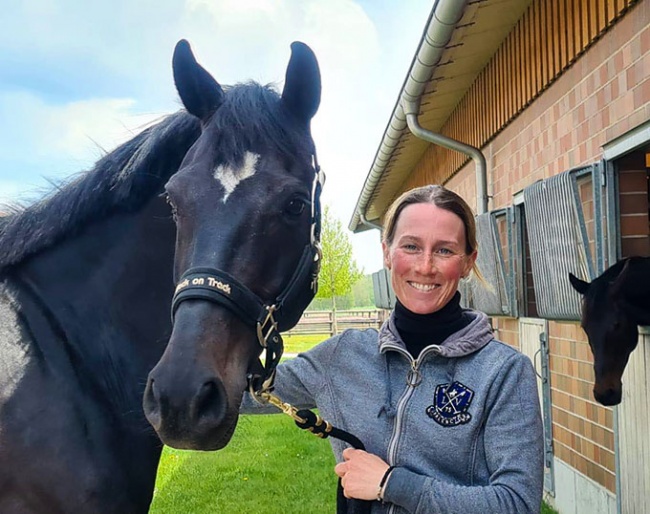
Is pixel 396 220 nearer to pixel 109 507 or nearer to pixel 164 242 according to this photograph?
pixel 164 242

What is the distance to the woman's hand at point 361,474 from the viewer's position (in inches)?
58.2

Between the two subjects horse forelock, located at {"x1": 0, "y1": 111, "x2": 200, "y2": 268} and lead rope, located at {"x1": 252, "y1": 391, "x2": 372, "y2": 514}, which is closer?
lead rope, located at {"x1": 252, "y1": 391, "x2": 372, "y2": 514}

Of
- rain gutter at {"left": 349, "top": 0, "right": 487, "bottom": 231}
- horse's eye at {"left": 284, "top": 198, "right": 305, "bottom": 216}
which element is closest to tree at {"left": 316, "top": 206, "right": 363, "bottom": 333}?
rain gutter at {"left": 349, "top": 0, "right": 487, "bottom": 231}

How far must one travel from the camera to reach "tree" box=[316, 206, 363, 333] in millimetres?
26516

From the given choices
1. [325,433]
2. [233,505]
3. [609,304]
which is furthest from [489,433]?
[233,505]

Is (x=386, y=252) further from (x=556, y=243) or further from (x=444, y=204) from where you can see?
(x=556, y=243)

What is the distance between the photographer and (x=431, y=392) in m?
1.56

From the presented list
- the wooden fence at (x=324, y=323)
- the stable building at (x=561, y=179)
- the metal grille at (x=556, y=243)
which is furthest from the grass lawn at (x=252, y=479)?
the wooden fence at (x=324, y=323)

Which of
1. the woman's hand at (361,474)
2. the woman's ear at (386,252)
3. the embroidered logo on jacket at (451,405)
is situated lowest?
the woman's hand at (361,474)

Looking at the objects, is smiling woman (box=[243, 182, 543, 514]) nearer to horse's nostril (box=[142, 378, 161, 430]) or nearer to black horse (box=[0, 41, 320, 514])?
black horse (box=[0, 41, 320, 514])

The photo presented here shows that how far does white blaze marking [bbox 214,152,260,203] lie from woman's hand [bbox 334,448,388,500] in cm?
80

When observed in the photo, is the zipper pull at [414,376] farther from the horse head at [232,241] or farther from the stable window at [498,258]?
the stable window at [498,258]

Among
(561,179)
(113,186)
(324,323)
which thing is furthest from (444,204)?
(324,323)

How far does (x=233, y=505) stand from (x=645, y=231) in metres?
3.91
